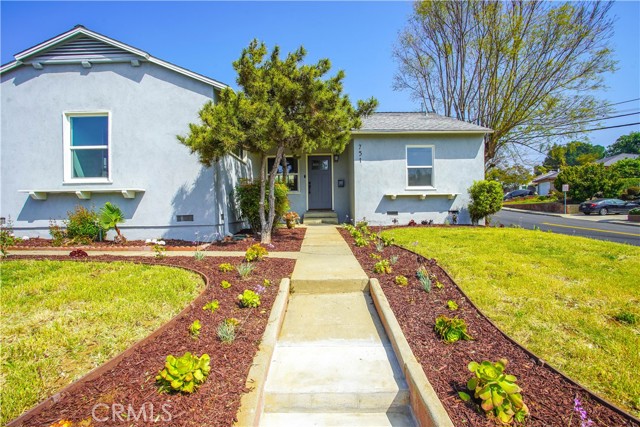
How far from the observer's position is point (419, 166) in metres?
11.2

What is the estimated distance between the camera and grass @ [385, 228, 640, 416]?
104 inches

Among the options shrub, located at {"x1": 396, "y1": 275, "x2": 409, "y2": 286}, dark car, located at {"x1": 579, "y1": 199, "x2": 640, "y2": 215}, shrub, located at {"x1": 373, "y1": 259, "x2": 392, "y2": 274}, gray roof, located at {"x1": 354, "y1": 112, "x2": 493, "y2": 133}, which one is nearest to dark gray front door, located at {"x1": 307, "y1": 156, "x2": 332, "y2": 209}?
gray roof, located at {"x1": 354, "y1": 112, "x2": 493, "y2": 133}

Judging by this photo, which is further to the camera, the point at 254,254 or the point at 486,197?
the point at 486,197

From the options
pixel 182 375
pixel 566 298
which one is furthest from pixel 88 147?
pixel 566 298

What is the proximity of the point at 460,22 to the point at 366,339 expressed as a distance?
18354 mm

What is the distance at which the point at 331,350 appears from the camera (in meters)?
3.09

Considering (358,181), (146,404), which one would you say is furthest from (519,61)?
(146,404)

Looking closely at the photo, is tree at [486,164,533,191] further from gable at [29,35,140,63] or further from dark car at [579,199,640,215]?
gable at [29,35,140,63]

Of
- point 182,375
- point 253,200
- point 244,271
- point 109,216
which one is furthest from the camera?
point 253,200

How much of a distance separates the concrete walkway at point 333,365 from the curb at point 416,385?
3.3 inches

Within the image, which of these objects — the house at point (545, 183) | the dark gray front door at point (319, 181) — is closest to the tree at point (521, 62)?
the dark gray front door at point (319, 181)

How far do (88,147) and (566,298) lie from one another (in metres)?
9.88

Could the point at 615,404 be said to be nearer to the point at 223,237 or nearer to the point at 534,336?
the point at 534,336

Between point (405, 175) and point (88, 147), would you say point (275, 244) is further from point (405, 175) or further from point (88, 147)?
point (405, 175)
